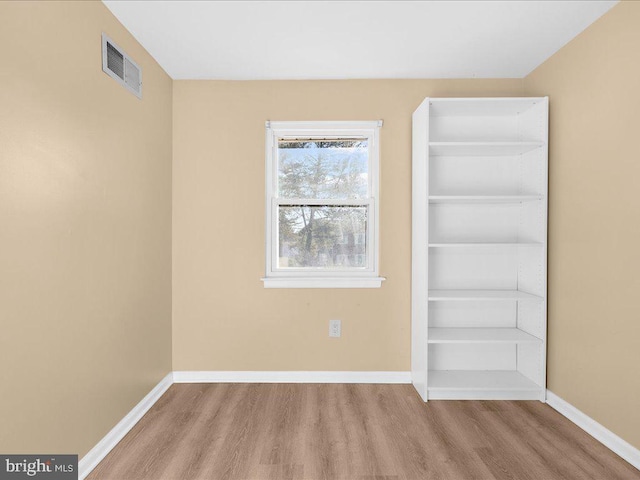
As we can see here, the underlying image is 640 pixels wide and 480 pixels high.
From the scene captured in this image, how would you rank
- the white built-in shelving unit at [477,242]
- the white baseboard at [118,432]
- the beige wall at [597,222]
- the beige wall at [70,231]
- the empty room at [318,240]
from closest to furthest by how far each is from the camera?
1. the beige wall at [70,231]
2. the empty room at [318,240]
3. the white baseboard at [118,432]
4. the beige wall at [597,222]
5. the white built-in shelving unit at [477,242]

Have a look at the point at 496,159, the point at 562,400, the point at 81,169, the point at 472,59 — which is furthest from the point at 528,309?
the point at 81,169

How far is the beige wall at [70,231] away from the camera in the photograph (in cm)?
139

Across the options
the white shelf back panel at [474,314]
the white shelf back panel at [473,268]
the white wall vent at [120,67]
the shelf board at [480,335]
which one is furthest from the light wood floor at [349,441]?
the white wall vent at [120,67]

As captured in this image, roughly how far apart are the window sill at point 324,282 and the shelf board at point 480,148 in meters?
1.10

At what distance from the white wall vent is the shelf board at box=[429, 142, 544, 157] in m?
2.03

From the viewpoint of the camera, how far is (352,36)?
7.56 ft

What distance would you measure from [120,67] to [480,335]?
303 cm

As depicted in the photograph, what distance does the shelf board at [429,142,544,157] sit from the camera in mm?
2547

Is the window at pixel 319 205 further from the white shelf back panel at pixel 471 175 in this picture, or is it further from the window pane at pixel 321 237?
the white shelf back panel at pixel 471 175

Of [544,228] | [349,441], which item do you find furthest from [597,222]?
[349,441]

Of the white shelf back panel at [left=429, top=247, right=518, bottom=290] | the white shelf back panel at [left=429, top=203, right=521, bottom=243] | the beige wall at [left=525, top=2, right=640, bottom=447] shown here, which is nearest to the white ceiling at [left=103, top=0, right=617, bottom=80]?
the beige wall at [left=525, top=2, right=640, bottom=447]

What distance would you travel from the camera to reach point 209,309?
2.94m

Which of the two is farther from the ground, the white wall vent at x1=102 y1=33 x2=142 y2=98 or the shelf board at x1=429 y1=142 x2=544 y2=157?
the white wall vent at x1=102 y1=33 x2=142 y2=98

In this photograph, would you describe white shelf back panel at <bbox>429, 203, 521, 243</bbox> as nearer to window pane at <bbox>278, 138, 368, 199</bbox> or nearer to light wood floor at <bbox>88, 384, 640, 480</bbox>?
window pane at <bbox>278, 138, 368, 199</bbox>
